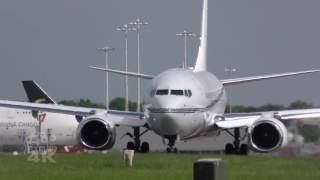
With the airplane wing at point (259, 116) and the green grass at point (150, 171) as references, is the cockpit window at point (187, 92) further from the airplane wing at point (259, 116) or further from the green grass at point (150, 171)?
the green grass at point (150, 171)

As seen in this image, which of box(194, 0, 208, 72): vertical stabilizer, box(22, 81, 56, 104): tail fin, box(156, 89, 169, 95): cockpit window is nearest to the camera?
box(156, 89, 169, 95): cockpit window

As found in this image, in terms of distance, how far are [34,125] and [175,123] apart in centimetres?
6013

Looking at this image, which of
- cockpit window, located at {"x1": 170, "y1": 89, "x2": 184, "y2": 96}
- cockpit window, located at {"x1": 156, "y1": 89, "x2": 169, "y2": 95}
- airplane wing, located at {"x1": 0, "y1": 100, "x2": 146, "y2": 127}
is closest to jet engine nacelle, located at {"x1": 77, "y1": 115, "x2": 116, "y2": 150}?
airplane wing, located at {"x1": 0, "y1": 100, "x2": 146, "y2": 127}

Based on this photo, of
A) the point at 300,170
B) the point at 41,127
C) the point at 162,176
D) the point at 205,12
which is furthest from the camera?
the point at 41,127

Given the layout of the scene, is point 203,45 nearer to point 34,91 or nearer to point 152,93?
point 152,93

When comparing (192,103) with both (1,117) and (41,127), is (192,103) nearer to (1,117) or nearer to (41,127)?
(41,127)

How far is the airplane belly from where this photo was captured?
46156mm

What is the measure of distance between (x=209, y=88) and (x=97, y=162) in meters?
16.7

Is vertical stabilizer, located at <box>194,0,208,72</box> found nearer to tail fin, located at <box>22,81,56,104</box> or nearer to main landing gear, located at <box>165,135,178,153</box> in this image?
main landing gear, located at <box>165,135,178,153</box>

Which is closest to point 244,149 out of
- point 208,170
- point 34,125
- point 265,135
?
point 265,135

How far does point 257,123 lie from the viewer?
47938 millimetres

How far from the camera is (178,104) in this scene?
46.8 metres

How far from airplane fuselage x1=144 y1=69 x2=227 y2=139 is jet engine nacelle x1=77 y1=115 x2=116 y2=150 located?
6.91ft

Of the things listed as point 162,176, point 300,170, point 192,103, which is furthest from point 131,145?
point 162,176
